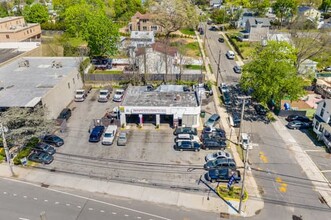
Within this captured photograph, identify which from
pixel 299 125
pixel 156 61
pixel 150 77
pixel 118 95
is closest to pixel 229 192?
pixel 299 125

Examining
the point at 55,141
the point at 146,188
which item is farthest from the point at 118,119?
the point at 146,188

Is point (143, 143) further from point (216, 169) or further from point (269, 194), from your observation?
point (269, 194)

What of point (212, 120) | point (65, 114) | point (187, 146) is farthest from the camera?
point (65, 114)

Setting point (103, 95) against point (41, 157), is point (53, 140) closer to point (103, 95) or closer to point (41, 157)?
point (41, 157)

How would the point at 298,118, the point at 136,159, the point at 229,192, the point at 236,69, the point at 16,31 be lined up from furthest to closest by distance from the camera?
1. the point at 16,31
2. the point at 236,69
3. the point at 298,118
4. the point at 136,159
5. the point at 229,192

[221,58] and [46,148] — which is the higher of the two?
[221,58]

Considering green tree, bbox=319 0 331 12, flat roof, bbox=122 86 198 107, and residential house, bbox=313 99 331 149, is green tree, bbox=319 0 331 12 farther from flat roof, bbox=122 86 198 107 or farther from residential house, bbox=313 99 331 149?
flat roof, bbox=122 86 198 107

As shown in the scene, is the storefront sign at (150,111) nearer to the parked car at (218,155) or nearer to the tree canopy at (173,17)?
the parked car at (218,155)

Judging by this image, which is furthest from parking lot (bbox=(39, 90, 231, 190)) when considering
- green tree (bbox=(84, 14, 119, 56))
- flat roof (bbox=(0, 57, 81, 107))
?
green tree (bbox=(84, 14, 119, 56))
